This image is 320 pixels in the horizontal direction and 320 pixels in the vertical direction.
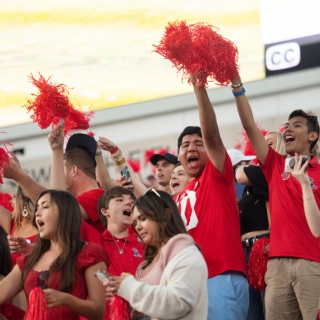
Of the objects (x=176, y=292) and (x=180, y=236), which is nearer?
(x=176, y=292)

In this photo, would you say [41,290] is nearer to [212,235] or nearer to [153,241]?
[153,241]

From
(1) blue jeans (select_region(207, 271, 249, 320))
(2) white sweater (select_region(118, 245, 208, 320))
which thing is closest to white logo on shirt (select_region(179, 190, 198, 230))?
(1) blue jeans (select_region(207, 271, 249, 320))

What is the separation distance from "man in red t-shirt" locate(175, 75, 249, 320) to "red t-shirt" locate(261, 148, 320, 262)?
1.11 feet

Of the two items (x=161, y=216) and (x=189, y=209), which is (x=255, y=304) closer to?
(x=189, y=209)

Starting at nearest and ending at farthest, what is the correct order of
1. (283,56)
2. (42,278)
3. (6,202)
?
(42,278) < (6,202) < (283,56)

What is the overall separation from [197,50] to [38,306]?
Result: 1788 mm

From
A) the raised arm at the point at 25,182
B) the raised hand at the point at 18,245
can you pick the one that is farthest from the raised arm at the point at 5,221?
the raised hand at the point at 18,245

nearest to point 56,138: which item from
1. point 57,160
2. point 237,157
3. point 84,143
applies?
point 57,160

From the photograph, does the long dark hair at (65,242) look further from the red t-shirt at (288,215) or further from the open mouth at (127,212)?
the red t-shirt at (288,215)

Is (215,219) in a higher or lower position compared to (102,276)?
higher

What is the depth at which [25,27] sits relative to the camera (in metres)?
15.8

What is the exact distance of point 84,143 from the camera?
613 cm

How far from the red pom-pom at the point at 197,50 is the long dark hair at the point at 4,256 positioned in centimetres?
150

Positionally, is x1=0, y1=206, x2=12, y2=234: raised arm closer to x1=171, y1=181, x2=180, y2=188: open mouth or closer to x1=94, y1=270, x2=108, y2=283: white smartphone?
x1=171, y1=181, x2=180, y2=188: open mouth
